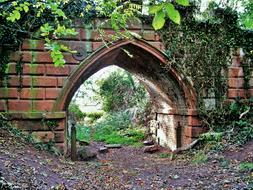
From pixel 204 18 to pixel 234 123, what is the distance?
319cm

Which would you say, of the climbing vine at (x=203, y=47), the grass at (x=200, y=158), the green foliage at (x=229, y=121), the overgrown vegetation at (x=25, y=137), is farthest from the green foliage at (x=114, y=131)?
the overgrown vegetation at (x=25, y=137)

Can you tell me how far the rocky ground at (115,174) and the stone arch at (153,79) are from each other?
6.11 feet

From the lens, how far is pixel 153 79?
11688mm

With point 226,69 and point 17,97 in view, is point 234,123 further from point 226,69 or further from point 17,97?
point 17,97

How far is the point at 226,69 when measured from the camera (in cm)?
1049

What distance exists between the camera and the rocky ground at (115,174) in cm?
549

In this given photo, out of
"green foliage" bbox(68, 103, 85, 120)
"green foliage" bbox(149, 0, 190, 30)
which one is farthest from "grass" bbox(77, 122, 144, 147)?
"green foliage" bbox(149, 0, 190, 30)

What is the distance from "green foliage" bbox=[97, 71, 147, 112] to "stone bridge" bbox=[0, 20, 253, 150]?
771 cm

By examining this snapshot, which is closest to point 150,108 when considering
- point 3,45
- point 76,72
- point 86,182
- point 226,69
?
point 226,69

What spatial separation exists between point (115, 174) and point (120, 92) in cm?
1249

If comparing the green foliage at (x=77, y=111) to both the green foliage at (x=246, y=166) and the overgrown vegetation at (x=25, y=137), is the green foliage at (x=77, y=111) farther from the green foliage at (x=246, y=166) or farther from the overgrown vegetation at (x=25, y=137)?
the green foliage at (x=246, y=166)

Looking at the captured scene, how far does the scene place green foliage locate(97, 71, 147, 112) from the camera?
1881 cm

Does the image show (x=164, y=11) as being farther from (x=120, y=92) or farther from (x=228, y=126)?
(x=120, y=92)

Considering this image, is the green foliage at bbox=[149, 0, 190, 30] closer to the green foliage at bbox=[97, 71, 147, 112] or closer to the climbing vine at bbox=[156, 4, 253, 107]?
the climbing vine at bbox=[156, 4, 253, 107]
